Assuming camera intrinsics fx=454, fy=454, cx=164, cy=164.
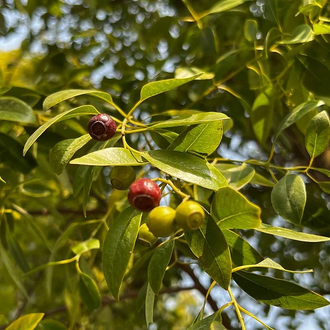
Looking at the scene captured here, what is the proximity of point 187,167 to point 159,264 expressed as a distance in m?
0.18

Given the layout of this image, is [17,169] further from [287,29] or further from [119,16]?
[119,16]

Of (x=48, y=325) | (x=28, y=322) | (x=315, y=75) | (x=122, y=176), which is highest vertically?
(x=122, y=176)

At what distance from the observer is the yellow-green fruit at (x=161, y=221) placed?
1.93 ft

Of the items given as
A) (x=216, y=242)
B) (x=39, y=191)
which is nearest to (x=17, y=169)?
(x=39, y=191)

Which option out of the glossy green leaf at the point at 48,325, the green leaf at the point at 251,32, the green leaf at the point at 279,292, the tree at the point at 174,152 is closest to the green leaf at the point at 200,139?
the tree at the point at 174,152

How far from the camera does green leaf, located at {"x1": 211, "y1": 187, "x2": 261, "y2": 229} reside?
61cm

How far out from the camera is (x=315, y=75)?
3.05 ft

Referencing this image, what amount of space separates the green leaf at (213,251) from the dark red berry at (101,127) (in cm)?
20

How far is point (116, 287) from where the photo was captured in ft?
2.21

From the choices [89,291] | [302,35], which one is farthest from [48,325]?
[302,35]

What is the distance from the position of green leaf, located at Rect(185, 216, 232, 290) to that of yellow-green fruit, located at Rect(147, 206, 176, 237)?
0.20ft

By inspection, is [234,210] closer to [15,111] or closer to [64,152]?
[64,152]

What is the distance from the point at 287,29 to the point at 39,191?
795 mm

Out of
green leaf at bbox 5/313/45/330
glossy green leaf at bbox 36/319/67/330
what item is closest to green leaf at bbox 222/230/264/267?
green leaf at bbox 5/313/45/330
